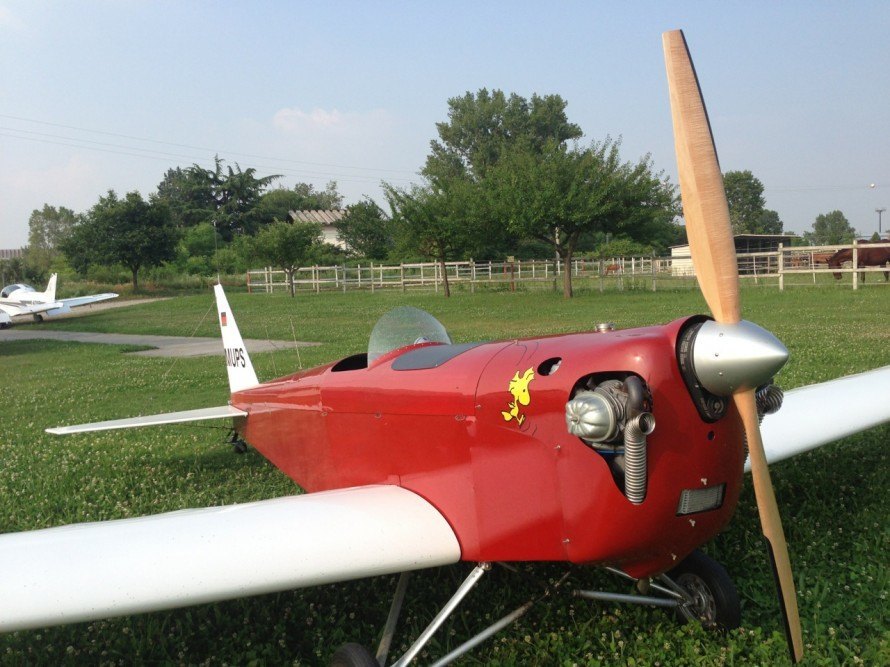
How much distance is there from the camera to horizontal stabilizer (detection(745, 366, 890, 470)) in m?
4.60

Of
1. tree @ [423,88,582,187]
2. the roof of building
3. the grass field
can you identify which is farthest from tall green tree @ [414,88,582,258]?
the grass field

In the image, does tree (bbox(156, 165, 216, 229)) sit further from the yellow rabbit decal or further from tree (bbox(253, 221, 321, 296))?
the yellow rabbit decal

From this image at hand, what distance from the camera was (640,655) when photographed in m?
3.40

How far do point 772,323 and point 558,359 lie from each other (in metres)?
14.6

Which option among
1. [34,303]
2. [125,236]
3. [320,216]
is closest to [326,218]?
[320,216]

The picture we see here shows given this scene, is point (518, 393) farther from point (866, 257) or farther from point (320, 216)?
point (320, 216)

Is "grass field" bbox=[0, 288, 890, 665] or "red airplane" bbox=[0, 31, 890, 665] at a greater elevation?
"red airplane" bbox=[0, 31, 890, 665]

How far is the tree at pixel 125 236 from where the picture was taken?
4431 cm

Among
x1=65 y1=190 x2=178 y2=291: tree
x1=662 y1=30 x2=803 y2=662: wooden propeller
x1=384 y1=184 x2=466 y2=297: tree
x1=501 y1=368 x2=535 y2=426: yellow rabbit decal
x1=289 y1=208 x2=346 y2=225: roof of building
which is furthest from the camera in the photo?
x1=289 y1=208 x2=346 y2=225: roof of building

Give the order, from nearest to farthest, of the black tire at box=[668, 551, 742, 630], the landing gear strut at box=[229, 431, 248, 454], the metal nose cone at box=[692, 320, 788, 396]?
the metal nose cone at box=[692, 320, 788, 396] → the black tire at box=[668, 551, 742, 630] → the landing gear strut at box=[229, 431, 248, 454]

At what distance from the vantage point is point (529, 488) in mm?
2992

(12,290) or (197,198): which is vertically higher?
(197,198)

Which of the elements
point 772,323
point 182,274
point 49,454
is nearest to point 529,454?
point 49,454

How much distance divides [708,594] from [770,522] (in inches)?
41.5
